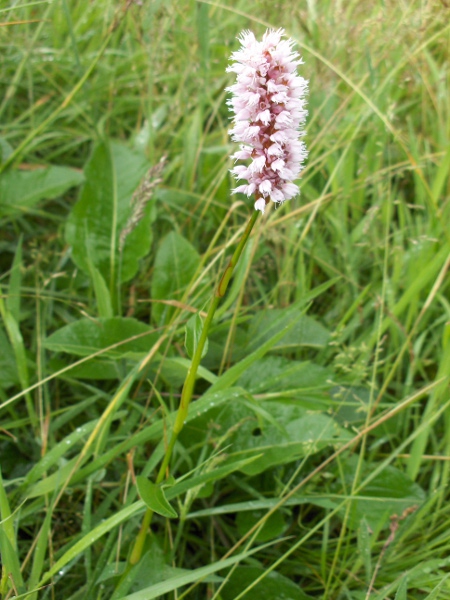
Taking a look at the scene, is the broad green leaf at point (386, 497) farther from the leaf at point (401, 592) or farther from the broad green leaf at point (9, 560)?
the broad green leaf at point (9, 560)

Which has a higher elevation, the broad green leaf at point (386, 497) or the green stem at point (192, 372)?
the green stem at point (192, 372)

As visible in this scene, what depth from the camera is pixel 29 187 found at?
6.90ft

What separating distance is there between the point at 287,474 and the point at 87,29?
2283mm

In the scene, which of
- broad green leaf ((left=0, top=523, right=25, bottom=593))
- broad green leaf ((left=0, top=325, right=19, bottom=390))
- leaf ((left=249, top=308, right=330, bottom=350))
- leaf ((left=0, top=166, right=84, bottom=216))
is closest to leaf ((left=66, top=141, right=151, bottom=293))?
leaf ((left=0, top=166, right=84, bottom=216))

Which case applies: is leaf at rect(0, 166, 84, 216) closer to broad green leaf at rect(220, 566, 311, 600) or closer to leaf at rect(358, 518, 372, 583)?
broad green leaf at rect(220, 566, 311, 600)

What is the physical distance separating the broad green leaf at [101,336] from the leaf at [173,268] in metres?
0.21

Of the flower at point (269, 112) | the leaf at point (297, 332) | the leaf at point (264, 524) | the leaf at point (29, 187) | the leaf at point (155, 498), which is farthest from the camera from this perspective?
the leaf at point (29, 187)

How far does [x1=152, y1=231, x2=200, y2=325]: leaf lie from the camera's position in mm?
1878

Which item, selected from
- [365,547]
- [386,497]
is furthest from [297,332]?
[365,547]

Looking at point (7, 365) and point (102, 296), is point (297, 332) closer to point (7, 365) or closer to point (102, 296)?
point (102, 296)

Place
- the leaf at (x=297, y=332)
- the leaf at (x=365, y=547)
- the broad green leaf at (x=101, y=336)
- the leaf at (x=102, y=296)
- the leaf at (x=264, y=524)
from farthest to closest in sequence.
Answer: the leaf at (x=297, y=332) → the leaf at (x=102, y=296) → the broad green leaf at (x=101, y=336) → the leaf at (x=264, y=524) → the leaf at (x=365, y=547)

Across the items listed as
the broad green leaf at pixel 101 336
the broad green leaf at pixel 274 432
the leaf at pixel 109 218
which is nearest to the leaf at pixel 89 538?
the broad green leaf at pixel 274 432

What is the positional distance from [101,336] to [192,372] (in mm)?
610

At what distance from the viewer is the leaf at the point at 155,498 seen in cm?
110
